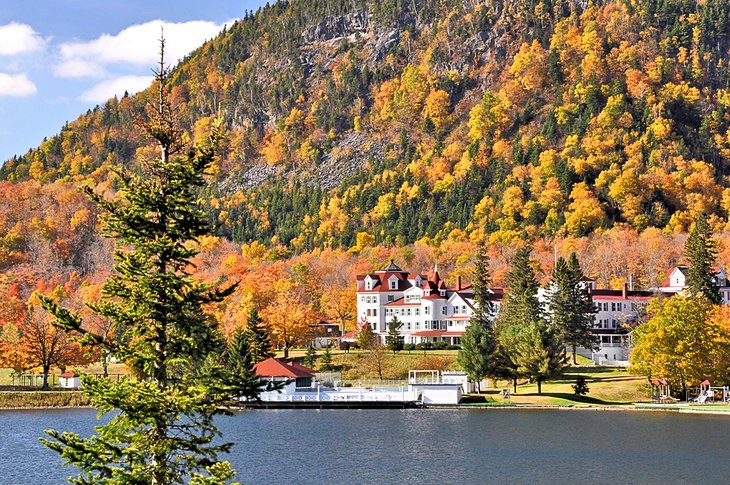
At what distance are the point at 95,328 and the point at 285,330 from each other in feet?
69.6

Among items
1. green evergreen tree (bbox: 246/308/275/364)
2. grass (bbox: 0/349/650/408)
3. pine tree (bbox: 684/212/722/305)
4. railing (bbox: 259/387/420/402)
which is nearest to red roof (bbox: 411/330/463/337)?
grass (bbox: 0/349/650/408)

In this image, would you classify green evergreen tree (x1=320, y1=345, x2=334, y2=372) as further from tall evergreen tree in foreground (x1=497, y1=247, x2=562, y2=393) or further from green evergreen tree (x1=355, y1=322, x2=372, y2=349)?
tall evergreen tree in foreground (x1=497, y1=247, x2=562, y2=393)

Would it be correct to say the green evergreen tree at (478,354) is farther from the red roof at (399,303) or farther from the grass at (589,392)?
the red roof at (399,303)

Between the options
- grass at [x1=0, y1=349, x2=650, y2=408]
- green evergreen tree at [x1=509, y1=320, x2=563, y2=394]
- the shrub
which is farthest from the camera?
grass at [x1=0, y1=349, x2=650, y2=408]

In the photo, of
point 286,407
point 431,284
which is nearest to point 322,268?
point 431,284

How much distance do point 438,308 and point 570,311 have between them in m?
25.3

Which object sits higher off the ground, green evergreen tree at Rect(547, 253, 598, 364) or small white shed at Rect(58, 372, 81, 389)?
green evergreen tree at Rect(547, 253, 598, 364)

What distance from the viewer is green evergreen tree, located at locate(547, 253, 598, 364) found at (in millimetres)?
108938

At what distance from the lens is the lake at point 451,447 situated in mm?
56969

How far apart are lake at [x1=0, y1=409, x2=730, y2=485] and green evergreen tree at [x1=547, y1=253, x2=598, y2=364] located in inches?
914

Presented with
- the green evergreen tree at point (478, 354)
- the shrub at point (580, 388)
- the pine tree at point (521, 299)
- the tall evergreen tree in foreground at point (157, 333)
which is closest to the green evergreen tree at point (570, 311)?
the pine tree at point (521, 299)

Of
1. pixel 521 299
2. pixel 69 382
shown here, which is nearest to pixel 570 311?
pixel 521 299

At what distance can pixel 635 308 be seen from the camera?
412ft

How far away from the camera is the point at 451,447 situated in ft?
219
